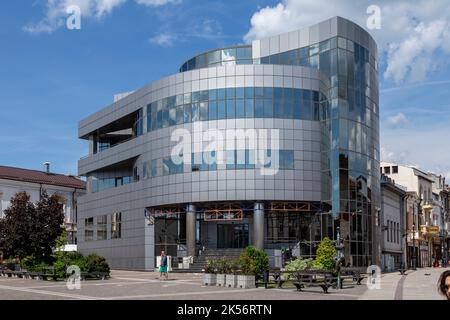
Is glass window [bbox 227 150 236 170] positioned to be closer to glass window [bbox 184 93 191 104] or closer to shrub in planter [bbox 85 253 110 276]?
glass window [bbox 184 93 191 104]

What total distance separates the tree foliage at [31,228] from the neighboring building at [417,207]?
5613 cm

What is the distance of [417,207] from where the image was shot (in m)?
96.2

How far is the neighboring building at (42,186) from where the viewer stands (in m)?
93.5

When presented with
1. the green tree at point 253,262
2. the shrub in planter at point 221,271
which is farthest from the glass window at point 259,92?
the shrub in planter at point 221,271

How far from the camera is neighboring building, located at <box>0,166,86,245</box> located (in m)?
93.5

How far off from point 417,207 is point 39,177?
5862cm

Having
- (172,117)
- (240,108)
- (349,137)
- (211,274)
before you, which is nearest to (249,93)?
(240,108)

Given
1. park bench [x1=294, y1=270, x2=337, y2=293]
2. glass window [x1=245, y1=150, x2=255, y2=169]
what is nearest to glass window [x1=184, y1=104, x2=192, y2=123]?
glass window [x1=245, y1=150, x2=255, y2=169]

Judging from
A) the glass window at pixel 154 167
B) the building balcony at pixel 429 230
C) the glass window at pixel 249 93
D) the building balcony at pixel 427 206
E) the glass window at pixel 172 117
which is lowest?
the building balcony at pixel 429 230

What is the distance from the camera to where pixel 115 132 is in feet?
256

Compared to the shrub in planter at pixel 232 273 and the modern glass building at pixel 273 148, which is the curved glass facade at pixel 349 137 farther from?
the shrub in planter at pixel 232 273

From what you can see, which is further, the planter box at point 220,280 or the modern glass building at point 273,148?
the modern glass building at point 273,148
